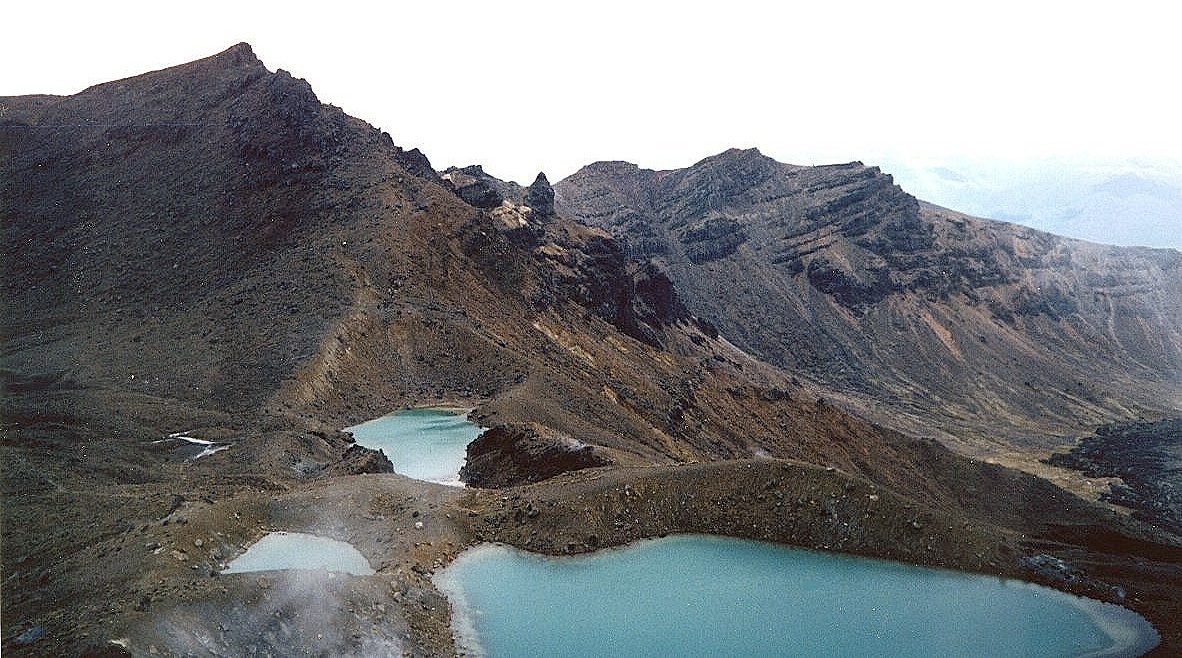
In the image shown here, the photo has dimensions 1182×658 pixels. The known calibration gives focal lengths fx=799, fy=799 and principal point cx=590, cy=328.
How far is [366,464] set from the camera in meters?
48.2

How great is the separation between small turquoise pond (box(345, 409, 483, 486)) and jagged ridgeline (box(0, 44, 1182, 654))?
200cm

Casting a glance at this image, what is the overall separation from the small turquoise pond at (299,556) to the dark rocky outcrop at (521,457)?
15.7 metres

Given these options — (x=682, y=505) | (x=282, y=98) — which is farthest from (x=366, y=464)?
(x=282, y=98)

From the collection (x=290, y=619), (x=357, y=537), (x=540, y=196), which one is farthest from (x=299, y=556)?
(x=540, y=196)

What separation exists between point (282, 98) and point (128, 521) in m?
90.7

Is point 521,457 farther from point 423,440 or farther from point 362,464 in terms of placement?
point 423,440

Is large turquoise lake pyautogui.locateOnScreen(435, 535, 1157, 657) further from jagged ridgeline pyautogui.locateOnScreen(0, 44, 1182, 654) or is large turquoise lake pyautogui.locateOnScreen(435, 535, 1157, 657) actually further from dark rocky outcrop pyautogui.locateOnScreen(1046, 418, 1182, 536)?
dark rocky outcrop pyautogui.locateOnScreen(1046, 418, 1182, 536)

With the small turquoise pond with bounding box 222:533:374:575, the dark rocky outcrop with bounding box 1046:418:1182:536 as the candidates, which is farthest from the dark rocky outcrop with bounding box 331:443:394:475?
the dark rocky outcrop with bounding box 1046:418:1182:536

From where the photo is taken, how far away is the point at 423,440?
61.8 m

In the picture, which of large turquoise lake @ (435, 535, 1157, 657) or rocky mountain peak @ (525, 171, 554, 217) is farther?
rocky mountain peak @ (525, 171, 554, 217)

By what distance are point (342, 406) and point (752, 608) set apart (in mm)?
44818

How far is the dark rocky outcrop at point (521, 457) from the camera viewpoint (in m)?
48.2

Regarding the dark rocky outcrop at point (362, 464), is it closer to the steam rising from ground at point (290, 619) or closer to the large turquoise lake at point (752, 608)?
the large turquoise lake at point (752, 608)

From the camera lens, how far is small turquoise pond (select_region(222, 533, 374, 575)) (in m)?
31.9
